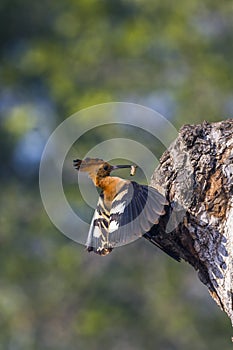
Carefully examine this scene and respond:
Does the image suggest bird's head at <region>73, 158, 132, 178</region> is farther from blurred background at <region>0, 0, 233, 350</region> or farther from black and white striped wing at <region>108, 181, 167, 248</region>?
blurred background at <region>0, 0, 233, 350</region>

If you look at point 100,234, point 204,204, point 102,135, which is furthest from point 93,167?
point 102,135

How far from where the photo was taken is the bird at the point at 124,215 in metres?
2.78

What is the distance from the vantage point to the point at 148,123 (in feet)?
20.7

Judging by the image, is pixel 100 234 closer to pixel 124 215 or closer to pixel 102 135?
pixel 124 215

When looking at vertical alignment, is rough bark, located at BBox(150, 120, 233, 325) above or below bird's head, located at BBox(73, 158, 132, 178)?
below

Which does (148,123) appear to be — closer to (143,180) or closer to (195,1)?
(143,180)

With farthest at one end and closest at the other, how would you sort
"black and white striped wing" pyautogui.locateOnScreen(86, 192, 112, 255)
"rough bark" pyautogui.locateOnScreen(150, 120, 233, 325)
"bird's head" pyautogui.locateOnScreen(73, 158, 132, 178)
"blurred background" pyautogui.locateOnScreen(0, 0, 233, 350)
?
"blurred background" pyautogui.locateOnScreen(0, 0, 233, 350)
"bird's head" pyautogui.locateOnScreen(73, 158, 132, 178)
"black and white striped wing" pyautogui.locateOnScreen(86, 192, 112, 255)
"rough bark" pyautogui.locateOnScreen(150, 120, 233, 325)

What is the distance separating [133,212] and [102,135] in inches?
258

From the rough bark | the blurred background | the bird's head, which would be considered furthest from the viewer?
the blurred background

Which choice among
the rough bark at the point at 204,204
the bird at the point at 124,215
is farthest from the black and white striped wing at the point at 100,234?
the rough bark at the point at 204,204

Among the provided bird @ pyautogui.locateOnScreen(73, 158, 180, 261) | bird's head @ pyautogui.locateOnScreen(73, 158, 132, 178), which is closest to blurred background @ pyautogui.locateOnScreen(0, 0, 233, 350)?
bird's head @ pyautogui.locateOnScreen(73, 158, 132, 178)

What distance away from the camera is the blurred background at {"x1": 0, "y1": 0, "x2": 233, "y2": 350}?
32.8 ft

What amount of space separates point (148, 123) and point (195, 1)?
511 cm

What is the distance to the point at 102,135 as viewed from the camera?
9352 millimetres
